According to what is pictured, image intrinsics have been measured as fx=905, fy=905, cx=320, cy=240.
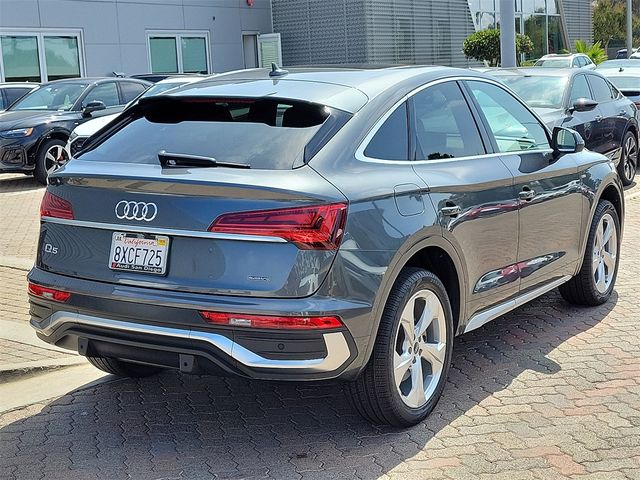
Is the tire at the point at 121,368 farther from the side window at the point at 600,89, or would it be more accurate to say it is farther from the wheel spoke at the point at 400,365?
the side window at the point at 600,89

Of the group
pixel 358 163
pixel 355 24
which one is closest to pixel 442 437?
pixel 358 163

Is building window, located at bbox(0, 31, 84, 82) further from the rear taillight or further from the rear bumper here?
the rear taillight

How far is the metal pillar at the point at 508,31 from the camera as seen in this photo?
1612cm

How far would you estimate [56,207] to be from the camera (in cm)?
435

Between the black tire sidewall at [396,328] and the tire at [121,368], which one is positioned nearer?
the black tire sidewall at [396,328]

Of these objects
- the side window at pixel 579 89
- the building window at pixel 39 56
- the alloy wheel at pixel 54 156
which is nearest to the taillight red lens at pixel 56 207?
the side window at pixel 579 89

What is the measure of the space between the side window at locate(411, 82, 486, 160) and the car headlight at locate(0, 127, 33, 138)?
10.5 m

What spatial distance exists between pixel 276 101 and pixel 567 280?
2730 millimetres

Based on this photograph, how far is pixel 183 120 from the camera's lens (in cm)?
447

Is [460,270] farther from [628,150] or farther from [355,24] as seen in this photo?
[355,24]

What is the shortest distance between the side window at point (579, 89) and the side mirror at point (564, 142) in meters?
5.38

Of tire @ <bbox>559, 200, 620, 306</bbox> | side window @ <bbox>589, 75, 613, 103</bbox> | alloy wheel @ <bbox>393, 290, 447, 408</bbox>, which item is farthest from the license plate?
side window @ <bbox>589, 75, 613, 103</bbox>

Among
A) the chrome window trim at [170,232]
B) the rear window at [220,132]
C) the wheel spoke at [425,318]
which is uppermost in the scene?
the rear window at [220,132]

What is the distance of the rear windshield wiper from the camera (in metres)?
4.05
